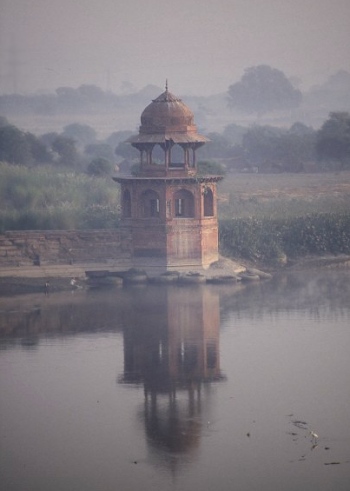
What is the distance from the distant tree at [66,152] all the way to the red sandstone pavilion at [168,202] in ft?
136

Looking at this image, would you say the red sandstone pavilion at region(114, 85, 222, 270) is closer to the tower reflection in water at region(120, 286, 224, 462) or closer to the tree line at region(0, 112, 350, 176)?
the tower reflection in water at region(120, 286, 224, 462)

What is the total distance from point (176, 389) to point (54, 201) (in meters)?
27.5

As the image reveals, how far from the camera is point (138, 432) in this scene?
81.5 ft

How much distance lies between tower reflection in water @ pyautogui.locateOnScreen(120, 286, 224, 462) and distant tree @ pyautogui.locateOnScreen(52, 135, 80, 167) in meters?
44.7

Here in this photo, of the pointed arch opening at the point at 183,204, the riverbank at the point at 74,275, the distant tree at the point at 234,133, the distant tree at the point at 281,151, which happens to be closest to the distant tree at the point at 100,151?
the distant tree at the point at 281,151

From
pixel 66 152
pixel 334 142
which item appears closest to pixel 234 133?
pixel 66 152

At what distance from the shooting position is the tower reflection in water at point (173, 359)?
25203 millimetres

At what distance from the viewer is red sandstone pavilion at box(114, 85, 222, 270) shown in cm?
4238

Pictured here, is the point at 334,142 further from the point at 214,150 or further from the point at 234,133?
the point at 234,133

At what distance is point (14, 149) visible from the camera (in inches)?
3199

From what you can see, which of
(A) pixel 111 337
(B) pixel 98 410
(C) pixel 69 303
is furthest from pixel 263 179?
(B) pixel 98 410

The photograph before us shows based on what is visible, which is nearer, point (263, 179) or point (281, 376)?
point (281, 376)

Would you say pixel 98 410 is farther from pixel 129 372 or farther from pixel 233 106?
pixel 233 106

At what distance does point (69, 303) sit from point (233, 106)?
521ft
